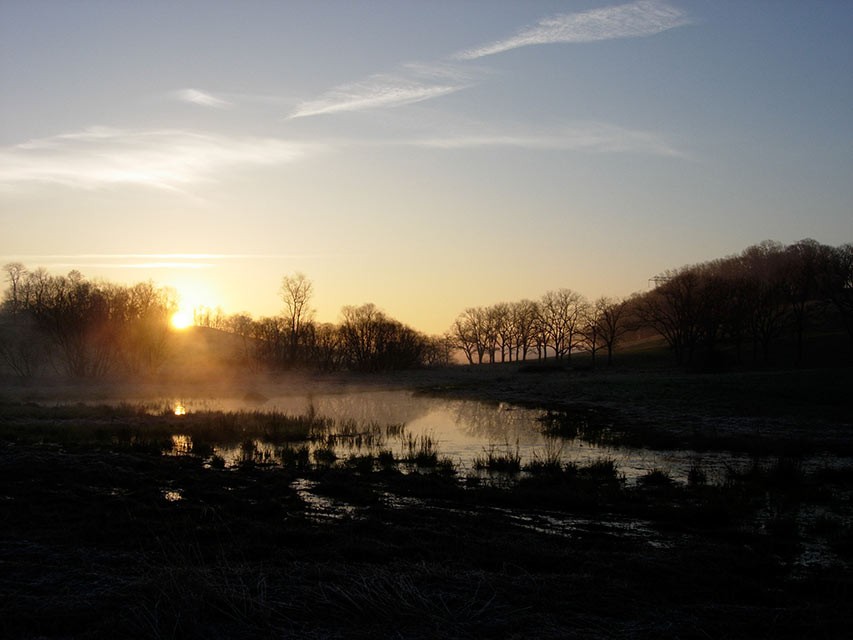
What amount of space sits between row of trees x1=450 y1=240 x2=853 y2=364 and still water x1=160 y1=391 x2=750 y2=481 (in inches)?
1434

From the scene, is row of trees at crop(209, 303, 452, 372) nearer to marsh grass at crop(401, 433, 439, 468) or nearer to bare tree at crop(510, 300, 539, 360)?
bare tree at crop(510, 300, 539, 360)

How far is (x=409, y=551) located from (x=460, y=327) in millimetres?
127844

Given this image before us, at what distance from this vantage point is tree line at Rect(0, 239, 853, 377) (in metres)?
69.3

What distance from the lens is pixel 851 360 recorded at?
65812 mm

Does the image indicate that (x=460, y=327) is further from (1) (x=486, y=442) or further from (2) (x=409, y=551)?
(2) (x=409, y=551)

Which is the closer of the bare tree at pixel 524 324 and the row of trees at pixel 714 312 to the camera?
the row of trees at pixel 714 312

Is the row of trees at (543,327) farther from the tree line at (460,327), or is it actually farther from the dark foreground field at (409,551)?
the dark foreground field at (409,551)

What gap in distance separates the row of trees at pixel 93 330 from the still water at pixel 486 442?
33.4 m

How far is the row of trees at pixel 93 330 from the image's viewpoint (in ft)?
222

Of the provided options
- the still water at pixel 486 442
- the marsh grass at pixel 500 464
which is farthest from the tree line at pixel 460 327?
the marsh grass at pixel 500 464

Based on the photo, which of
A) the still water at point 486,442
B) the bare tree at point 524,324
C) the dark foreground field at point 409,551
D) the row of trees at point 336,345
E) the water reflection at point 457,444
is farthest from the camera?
the bare tree at point 524,324

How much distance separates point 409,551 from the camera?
9406mm

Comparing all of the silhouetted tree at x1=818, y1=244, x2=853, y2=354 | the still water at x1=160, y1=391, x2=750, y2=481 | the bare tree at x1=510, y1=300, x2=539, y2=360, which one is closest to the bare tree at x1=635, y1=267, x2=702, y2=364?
the silhouetted tree at x1=818, y1=244, x2=853, y2=354

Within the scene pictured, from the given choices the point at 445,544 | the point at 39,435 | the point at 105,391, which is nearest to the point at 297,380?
the point at 105,391
